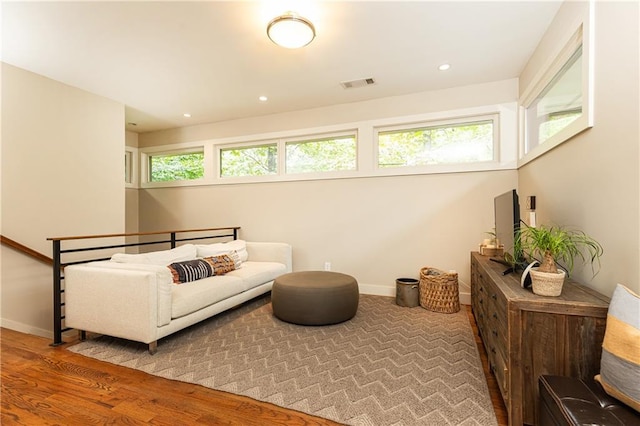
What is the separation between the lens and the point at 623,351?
1104 millimetres

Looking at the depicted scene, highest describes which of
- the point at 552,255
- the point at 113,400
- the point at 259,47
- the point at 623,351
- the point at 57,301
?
the point at 259,47

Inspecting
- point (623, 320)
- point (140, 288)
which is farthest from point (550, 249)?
point (140, 288)

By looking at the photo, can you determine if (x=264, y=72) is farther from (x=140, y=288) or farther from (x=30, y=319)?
(x=30, y=319)

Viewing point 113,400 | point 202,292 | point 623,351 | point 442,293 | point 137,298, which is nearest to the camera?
point 623,351

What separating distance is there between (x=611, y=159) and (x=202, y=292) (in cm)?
309

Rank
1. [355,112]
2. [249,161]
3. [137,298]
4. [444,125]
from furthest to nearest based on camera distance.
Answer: [249,161] → [355,112] → [444,125] → [137,298]

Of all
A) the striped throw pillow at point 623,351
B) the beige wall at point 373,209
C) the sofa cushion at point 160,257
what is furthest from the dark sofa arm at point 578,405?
the sofa cushion at point 160,257

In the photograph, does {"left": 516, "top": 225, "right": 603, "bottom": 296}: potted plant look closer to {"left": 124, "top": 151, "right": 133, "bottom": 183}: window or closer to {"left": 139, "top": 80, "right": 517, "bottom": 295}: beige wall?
{"left": 139, "top": 80, "right": 517, "bottom": 295}: beige wall

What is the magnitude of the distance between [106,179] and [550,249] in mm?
4871

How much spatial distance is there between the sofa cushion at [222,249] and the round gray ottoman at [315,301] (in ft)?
3.67

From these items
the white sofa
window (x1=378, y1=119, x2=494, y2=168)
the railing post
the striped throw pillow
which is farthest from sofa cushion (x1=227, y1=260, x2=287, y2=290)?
the striped throw pillow

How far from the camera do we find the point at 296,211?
446cm

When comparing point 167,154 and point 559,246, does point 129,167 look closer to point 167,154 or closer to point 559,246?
point 167,154

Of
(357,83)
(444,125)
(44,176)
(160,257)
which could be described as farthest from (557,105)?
(44,176)
